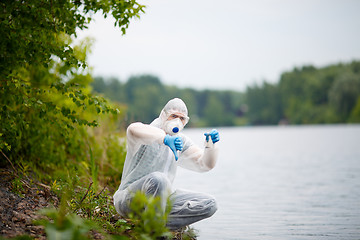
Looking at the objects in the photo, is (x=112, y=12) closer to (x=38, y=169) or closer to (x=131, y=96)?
(x=38, y=169)

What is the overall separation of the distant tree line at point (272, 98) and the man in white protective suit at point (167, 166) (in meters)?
53.2

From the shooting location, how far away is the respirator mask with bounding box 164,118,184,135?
12.8ft

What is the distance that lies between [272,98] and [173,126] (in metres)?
89.9

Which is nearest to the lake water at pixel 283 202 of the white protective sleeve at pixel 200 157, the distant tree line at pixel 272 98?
the white protective sleeve at pixel 200 157

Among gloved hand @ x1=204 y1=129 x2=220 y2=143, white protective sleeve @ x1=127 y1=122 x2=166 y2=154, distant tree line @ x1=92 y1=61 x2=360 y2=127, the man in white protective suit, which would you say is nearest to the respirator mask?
the man in white protective suit

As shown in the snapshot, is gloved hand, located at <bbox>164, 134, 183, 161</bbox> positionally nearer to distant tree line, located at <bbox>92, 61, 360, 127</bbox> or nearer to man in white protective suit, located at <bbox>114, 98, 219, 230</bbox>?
man in white protective suit, located at <bbox>114, 98, 219, 230</bbox>

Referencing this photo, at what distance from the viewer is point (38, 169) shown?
6.72 metres

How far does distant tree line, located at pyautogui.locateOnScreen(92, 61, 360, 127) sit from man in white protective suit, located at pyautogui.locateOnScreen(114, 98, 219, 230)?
175 ft

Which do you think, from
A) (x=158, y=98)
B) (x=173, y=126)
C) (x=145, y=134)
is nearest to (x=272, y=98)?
(x=158, y=98)

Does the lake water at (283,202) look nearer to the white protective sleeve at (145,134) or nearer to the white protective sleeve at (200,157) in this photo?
the white protective sleeve at (200,157)

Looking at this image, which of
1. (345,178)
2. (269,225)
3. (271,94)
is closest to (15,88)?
(269,225)

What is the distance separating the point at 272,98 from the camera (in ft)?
300

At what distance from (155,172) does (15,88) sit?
2105mm

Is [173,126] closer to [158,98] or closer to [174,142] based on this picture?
[174,142]
